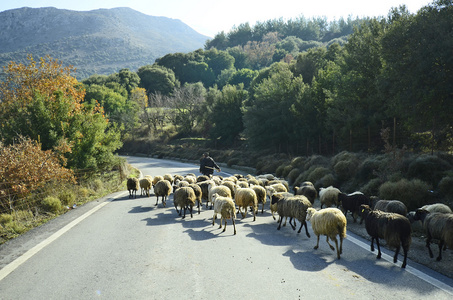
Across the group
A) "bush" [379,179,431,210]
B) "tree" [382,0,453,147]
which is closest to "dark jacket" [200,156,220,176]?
"bush" [379,179,431,210]

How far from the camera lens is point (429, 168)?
13.5 metres

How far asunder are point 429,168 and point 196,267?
429 inches

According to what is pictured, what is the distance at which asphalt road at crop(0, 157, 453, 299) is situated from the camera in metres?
5.60

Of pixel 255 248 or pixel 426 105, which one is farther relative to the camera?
pixel 426 105

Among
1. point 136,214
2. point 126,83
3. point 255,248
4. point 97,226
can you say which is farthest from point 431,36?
point 126,83

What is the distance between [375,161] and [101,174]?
1704cm

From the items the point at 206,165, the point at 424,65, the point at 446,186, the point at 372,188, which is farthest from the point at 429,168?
the point at 206,165

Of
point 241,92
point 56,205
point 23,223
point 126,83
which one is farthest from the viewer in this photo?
point 126,83

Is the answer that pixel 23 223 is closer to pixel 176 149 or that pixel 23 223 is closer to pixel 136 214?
pixel 136 214

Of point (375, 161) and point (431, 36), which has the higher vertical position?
point (431, 36)

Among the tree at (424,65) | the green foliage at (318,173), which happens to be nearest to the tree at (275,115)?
the green foliage at (318,173)

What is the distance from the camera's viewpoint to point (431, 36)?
16.1 m

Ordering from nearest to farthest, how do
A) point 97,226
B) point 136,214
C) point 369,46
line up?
point 97,226 → point 136,214 → point 369,46

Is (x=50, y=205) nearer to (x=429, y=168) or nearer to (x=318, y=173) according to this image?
(x=318, y=173)
